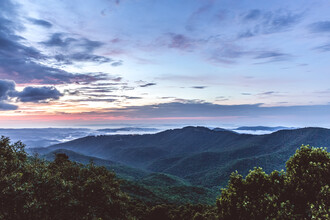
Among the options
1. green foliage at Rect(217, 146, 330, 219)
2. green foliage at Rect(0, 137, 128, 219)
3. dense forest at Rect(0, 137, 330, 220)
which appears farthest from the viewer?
green foliage at Rect(0, 137, 128, 219)

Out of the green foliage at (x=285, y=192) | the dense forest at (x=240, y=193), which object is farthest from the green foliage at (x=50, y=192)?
the green foliage at (x=285, y=192)

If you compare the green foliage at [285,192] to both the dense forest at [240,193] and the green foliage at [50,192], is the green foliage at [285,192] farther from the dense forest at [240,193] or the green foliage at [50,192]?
the green foliage at [50,192]

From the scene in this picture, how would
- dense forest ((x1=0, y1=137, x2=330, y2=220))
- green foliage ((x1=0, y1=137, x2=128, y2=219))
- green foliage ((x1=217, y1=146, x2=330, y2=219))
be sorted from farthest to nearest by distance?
1. green foliage ((x1=0, y1=137, x2=128, y2=219))
2. dense forest ((x1=0, y1=137, x2=330, y2=220))
3. green foliage ((x1=217, y1=146, x2=330, y2=219))

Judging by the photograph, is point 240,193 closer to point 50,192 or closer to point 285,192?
point 285,192

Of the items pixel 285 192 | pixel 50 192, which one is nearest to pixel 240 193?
pixel 285 192

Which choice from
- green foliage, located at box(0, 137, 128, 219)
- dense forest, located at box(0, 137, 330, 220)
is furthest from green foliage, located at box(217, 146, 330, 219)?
green foliage, located at box(0, 137, 128, 219)

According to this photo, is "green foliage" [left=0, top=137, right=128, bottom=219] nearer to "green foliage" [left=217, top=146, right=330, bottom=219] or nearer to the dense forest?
the dense forest

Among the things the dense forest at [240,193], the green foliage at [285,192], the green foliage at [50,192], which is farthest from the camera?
the green foliage at [50,192]

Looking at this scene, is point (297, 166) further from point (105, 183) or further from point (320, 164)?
point (105, 183)

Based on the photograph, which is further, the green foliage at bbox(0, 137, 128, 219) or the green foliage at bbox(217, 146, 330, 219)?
the green foliage at bbox(0, 137, 128, 219)
